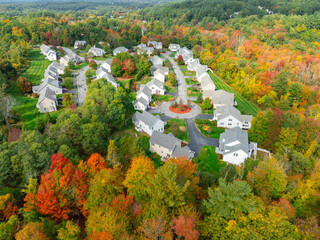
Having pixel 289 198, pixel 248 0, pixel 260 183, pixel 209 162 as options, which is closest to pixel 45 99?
pixel 209 162

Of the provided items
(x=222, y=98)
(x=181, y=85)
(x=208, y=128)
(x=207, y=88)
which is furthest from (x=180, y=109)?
(x=181, y=85)

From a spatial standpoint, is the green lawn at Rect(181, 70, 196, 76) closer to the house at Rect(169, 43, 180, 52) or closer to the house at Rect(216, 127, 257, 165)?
the house at Rect(169, 43, 180, 52)

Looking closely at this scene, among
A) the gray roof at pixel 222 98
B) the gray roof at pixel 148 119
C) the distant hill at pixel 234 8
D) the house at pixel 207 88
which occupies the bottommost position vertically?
the house at pixel 207 88

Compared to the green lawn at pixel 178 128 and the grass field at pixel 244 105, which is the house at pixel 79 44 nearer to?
the grass field at pixel 244 105

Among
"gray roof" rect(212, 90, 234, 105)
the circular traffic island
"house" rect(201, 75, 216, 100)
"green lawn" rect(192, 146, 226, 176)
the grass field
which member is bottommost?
the grass field

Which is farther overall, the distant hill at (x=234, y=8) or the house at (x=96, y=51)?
the distant hill at (x=234, y=8)

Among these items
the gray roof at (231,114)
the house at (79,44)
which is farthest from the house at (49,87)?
the house at (79,44)

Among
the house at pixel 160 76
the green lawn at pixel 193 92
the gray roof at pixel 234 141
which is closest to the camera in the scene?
the gray roof at pixel 234 141

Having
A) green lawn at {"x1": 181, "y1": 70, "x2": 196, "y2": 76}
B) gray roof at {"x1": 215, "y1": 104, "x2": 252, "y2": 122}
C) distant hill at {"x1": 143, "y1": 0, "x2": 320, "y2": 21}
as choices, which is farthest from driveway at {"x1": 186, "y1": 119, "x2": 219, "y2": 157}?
distant hill at {"x1": 143, "y1": 0, "x2": 320, "y2": 21}
